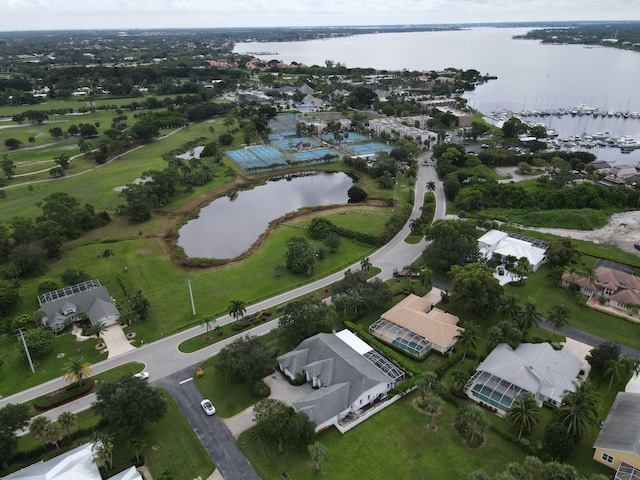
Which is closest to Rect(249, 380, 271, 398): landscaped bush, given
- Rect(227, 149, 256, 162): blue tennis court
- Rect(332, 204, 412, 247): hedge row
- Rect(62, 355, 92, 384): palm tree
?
Rect(62, 355, 92, 384): palm tree

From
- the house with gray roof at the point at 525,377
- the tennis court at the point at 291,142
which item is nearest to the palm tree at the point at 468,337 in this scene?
the house with gray roof at the point at 525,377

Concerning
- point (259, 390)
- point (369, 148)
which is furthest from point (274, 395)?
point (369, 148)

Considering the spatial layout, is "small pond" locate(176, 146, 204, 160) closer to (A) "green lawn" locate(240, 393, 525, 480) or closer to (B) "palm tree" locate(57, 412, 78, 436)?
(B) "palm tree" locate(57, 412, 78, 436)

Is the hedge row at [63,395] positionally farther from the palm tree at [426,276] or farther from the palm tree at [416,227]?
the palm tree at [416,227]

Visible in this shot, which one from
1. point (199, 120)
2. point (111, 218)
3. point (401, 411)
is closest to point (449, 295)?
point (401, 411)

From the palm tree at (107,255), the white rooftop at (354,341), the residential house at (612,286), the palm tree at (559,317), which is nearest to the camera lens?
Result: the white rooftop at (354,341)
